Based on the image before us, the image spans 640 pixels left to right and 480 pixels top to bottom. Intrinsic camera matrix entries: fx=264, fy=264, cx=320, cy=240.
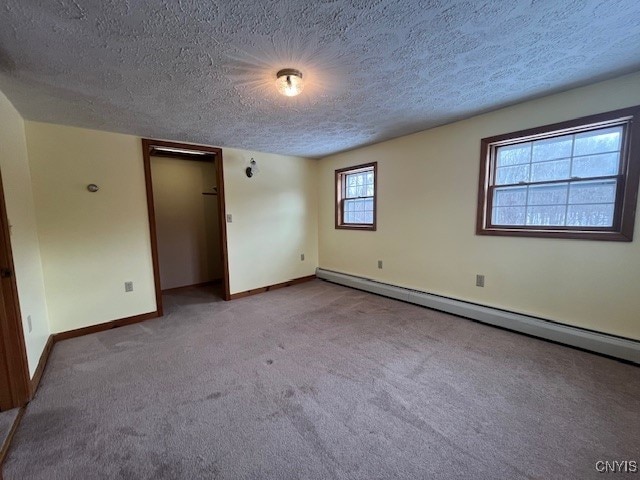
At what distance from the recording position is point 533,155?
2656mm

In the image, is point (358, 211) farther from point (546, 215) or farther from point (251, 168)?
point (546, 215)

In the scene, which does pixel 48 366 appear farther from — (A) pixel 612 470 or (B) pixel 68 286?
(A) pixel 612 470

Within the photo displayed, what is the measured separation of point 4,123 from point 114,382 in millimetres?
2145

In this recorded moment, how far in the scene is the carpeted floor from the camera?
1354mm

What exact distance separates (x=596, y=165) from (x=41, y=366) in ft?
16.6

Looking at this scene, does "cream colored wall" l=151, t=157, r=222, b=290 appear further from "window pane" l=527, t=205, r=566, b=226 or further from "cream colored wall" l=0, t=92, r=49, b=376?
"window pane" l=527, t=205, r=566, b=226

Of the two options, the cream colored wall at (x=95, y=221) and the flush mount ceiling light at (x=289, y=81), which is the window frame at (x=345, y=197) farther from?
the flush mount ceiling light at (x=289, y=81)

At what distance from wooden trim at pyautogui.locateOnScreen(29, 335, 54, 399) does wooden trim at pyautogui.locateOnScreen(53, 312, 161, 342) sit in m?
0.10

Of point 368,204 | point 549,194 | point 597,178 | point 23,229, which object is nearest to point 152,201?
point 23,229

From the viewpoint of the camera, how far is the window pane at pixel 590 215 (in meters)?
2.27

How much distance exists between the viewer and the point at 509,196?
2832 millimetres

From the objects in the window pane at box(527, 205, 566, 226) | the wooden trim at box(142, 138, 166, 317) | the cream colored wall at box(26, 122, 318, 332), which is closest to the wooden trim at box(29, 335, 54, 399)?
the cream colored wall at box(26, 122, 318, 332)

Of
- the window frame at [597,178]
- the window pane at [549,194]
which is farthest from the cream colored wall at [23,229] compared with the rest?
the window pane at [549,194]

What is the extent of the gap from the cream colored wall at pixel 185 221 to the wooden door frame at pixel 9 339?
277 centimetres
